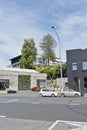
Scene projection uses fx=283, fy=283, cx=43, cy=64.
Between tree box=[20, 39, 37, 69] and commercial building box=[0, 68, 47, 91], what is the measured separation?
947 cm

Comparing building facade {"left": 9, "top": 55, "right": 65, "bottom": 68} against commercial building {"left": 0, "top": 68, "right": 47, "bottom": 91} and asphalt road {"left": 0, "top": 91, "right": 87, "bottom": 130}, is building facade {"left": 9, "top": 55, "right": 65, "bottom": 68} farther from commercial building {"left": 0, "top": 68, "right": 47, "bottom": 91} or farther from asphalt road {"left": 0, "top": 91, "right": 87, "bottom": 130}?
asphalt road {"left": 0, "top": 91, "right": 87, "bottom": 130}

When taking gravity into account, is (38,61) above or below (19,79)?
above

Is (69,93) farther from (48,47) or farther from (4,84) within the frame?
(48,47)

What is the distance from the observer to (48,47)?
342ft

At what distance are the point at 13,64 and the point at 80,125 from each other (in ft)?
365

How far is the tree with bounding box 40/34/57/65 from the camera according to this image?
104 metres

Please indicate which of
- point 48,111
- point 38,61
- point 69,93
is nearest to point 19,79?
point 69,93

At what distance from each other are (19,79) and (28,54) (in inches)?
605

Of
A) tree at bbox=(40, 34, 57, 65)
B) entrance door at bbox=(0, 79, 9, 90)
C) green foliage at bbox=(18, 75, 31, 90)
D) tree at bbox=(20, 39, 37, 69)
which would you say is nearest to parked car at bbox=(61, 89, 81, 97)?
entrance door at bbox=(0, 79, 9, 90)

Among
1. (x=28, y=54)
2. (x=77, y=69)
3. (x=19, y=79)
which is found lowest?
(x=19, y=79)

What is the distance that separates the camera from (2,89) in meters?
70.9

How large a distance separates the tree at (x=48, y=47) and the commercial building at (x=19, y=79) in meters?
22.2

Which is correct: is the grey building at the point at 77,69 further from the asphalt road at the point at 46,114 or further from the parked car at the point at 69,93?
the asphalt road at the point at 46,114

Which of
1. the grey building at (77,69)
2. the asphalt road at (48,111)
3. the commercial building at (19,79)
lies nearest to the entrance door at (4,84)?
the commercial building at (19,79)
